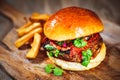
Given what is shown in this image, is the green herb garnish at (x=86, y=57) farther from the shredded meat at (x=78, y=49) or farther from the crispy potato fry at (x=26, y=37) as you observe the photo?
the crispy potato fry at (x=26, y=37)

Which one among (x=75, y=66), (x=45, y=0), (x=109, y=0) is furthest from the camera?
(x=45, y=0)

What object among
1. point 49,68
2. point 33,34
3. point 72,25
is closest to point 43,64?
point 49,68

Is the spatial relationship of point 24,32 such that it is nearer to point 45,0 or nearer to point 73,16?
point 73,16

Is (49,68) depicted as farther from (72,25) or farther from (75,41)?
(72,25)

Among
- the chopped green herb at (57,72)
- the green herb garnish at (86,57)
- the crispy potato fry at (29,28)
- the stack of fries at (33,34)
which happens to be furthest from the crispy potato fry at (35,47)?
the green herb garnish at (86,57)

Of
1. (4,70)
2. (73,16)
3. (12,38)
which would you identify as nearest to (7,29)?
(12,38)
